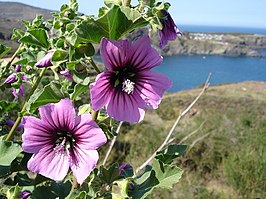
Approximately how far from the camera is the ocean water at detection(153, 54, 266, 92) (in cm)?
3847

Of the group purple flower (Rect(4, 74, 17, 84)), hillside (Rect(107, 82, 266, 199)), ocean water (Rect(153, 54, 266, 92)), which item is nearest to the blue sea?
ocean water (Rect(153, 54, 266, 92))

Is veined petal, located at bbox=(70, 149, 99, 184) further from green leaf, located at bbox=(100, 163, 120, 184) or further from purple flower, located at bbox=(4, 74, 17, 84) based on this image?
purple flower, located at bbox=(4, 74, 17, 84)

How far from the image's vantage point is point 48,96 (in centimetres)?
79

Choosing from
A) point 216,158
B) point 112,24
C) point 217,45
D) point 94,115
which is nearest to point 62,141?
point 94,115

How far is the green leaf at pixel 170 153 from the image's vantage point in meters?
0.90

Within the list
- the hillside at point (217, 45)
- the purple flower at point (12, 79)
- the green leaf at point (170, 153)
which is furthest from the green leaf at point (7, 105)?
the hillside at point (217, 45)

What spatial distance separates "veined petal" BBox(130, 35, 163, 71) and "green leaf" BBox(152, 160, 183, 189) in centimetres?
23

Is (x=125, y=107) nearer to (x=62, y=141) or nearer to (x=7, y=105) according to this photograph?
(x=62, y=141)

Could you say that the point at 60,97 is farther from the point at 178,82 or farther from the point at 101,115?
the point at 178,82

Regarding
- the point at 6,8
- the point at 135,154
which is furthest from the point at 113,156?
A: the point at 6,8

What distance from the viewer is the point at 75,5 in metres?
0.94

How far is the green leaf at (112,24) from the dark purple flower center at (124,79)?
0.14 m

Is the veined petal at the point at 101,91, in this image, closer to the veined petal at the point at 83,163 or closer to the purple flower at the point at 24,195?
the veined petal at the point at 83,163

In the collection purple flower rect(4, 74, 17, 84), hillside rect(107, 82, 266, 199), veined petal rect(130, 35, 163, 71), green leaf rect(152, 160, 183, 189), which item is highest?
veined petal rect(130, 35, 163, 71)
